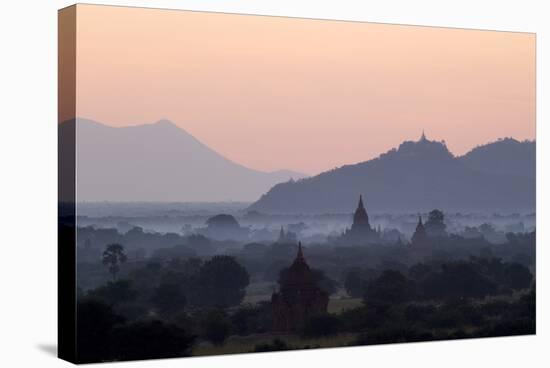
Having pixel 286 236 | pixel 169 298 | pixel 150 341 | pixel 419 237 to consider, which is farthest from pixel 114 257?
pixel 419 237

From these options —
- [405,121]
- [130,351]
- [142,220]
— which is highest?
[405,121]

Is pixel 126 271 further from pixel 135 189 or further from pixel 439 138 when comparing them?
pixel 439 138

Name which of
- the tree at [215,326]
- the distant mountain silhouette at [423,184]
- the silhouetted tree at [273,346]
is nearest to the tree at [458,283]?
the distant mountain silhouette at [423,184]

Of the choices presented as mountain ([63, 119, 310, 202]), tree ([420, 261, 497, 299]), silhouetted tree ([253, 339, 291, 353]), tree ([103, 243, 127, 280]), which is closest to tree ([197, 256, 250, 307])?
silhouetted tree ([253, 339, 291, 353])

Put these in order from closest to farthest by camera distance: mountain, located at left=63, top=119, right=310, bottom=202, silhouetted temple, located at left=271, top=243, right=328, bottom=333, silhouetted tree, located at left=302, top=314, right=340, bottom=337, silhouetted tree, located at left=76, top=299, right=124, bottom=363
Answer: silhouetted tree, located at left=76, top=299, right=124, bottom=363
mountain, located at left=63, top=119, right=310, bottom=202
silhouetted temple, located at left=271, top=243, right=328, bottom=333
silhouetted tree, located at left=302, top=314, right=340, bottom=337

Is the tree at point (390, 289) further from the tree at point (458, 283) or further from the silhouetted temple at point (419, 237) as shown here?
the silhouetted temple at point (419, 237)

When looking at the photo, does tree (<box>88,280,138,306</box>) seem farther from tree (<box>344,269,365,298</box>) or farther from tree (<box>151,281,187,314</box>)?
tree (<box>344,269,365,298</box>)

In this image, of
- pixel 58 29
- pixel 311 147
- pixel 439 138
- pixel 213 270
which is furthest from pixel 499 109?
pixel 58 29
